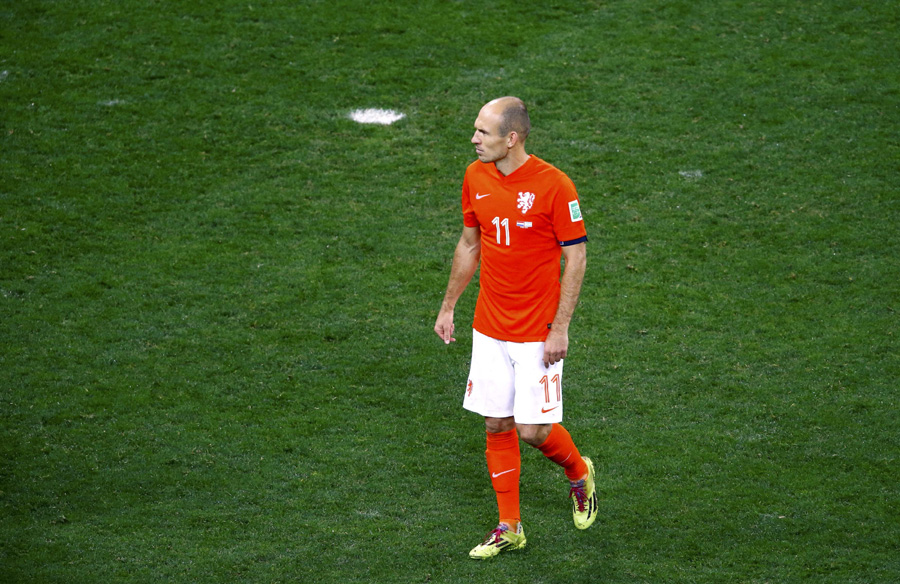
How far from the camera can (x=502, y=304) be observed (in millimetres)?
5121

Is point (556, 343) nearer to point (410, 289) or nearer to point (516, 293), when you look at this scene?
point (516, 293)

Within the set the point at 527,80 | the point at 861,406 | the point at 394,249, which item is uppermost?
the point at 527,80

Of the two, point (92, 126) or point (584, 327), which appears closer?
point (584, 327)

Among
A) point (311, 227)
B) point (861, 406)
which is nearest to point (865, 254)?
point (861, 406)

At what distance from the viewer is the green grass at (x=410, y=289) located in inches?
213

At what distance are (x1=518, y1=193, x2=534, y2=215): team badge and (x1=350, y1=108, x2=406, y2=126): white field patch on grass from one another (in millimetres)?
5647

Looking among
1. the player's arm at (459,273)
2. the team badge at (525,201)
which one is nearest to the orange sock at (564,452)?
the player's arm at (459,273)

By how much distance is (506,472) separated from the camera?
527 cm

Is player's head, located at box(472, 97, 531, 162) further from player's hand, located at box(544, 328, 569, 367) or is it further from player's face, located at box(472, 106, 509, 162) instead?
player's hand, located at box(544, 328, 569, 367)

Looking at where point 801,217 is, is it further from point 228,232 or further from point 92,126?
point 92,126

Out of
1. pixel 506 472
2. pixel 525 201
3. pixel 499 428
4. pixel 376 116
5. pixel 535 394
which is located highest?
pixel 525 201

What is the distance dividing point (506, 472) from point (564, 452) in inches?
13.4

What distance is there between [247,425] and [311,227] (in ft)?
9.32

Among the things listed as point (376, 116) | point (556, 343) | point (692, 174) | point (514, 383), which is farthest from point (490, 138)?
point (376, 116)
